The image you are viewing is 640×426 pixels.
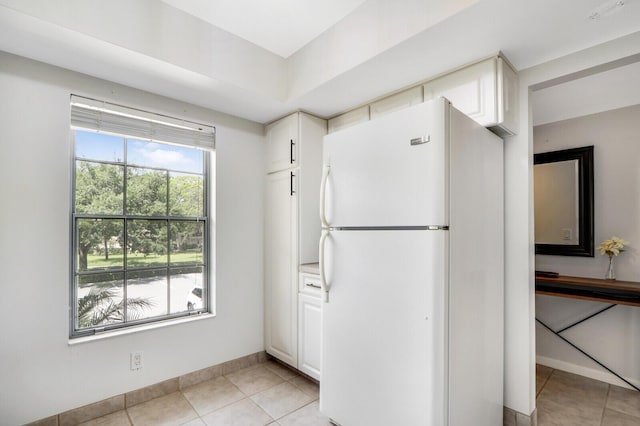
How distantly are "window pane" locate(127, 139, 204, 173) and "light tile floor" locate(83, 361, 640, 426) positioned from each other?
1.70m

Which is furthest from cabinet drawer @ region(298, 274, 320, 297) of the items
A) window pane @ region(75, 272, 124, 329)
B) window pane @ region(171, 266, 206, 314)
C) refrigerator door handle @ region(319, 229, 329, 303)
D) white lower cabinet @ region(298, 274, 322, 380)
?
window pane @ region(75, 272, 124, 329)

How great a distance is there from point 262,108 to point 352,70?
0.89 metres

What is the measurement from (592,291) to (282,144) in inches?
104

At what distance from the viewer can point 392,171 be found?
1.58m

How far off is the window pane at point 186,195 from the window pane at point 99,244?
0.40 meters

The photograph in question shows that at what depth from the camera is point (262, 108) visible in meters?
2.56

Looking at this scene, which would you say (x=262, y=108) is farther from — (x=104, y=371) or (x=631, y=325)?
(x=631, y=325)

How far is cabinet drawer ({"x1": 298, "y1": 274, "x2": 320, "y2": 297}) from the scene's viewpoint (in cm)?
239

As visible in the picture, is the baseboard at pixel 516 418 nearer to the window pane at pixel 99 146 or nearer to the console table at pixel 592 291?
the console table at pixel 592 291

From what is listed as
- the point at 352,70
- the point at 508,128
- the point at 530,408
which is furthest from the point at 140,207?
the point at 530,408

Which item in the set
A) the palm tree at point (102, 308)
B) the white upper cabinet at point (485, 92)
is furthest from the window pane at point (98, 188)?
the white upper cabinet at point (485, 92)

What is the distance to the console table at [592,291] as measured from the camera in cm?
213

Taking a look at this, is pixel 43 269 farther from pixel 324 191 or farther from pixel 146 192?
pixel 324 191

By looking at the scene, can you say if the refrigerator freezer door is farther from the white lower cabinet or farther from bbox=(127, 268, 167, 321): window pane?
bbox=(127, 268, 167, 321): window pane
